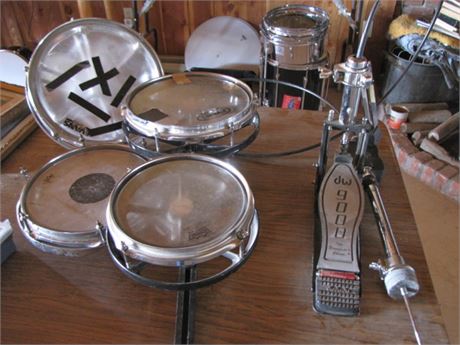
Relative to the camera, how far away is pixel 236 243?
59 cm

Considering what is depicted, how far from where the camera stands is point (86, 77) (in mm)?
982

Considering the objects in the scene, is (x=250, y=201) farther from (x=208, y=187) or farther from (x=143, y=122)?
(x=143, y=122)

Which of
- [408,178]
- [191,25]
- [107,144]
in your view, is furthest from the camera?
[191,25]

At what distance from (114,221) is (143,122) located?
260 millimetres

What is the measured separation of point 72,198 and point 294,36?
3.79ft

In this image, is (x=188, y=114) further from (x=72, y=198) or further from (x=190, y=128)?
(x=72, y=198)

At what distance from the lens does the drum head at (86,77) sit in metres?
0.93

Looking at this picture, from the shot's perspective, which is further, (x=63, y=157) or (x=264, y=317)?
(x=63, y=157)

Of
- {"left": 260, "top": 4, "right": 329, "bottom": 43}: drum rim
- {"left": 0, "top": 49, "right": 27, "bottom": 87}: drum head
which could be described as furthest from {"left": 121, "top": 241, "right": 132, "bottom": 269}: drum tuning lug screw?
{"left": 260, "top": 4, "right": 329, "bottom": 43}: drum rim

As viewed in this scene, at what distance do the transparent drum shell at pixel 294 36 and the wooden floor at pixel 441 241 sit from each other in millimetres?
749

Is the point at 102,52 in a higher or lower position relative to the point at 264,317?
higher

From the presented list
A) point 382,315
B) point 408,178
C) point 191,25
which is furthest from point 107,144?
point 191,25

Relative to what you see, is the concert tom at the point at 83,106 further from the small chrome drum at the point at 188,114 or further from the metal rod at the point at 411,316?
the metal rod at the point at 411,316

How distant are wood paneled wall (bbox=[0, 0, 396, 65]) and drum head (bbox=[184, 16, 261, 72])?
26 cm
